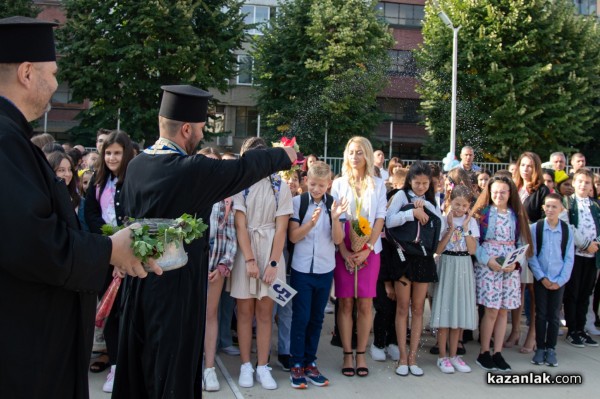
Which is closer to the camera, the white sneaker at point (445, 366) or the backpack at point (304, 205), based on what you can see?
the backpack at point (304, 205)

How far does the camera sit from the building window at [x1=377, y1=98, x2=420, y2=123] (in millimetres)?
40125

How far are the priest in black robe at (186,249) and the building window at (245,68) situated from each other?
27.4 m

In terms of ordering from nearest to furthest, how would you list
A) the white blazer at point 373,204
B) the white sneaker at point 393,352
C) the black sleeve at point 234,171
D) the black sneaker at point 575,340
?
the black sleeve at point 234,171 → the white blazer at point 373,204 → the white sneaker at point 393,352 → the black sneaker at point 575,340

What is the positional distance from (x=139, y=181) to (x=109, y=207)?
2341mm

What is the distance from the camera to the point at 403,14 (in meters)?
41.2

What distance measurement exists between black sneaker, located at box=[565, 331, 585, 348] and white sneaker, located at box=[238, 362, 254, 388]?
4145 millimetres

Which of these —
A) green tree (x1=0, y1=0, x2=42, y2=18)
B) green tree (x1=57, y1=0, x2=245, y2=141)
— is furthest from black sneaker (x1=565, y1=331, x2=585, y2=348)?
green tree (x1=0, y1=0, x2=42, y2=18)

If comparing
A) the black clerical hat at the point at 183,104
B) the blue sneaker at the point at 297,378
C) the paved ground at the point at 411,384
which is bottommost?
the paved ground at the point at 411,384

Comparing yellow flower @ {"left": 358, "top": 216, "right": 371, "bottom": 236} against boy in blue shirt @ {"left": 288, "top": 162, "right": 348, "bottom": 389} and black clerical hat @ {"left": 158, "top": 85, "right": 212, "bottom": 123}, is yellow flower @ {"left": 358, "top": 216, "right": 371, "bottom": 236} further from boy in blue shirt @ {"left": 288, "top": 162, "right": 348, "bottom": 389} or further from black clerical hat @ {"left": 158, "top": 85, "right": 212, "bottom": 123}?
black clerical hat @ {"left": 158, "top": 85, "right": 212, "bottom": 123}

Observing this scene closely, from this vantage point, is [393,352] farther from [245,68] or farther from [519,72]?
[245,68]

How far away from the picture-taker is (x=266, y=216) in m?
5.75

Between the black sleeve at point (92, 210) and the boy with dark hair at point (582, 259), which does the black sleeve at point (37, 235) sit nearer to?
the black sleeve at point (92, 210)

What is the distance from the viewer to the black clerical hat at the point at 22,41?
2275 millimetres

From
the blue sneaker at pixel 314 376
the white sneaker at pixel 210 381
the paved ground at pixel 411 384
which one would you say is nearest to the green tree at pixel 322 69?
the paved ground at pixel 411 384
